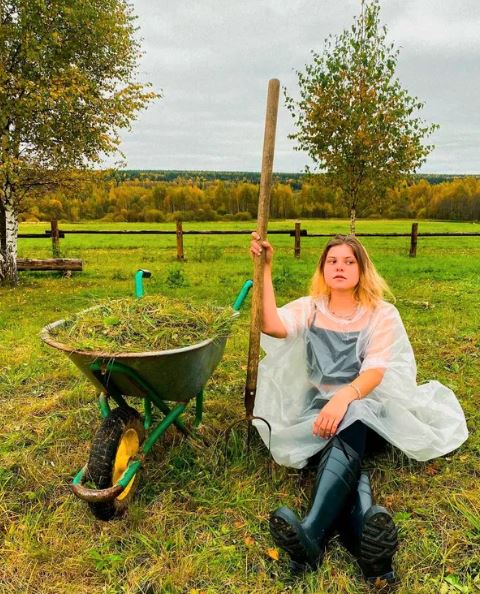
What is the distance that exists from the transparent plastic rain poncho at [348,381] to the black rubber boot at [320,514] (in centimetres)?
24

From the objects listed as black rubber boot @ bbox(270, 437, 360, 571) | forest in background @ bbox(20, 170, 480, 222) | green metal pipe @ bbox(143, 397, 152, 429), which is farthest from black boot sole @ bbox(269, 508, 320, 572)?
forest in background @ bbox(20, 170, 480, 222)

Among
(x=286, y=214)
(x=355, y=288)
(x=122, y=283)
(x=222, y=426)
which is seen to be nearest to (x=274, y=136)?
(x=355, y=288)

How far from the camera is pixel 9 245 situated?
891 centimetres

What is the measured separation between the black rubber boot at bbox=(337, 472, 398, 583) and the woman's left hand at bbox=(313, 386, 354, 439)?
29cm

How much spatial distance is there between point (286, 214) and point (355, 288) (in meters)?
43.9

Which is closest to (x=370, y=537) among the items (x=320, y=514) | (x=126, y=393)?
(x=320, y=514)

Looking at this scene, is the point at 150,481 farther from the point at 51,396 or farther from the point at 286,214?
the point at 286,214

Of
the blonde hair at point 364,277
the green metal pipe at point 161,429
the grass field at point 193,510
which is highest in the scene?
the blonde hair at point 364,277

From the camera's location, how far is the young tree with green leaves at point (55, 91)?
24.8ft

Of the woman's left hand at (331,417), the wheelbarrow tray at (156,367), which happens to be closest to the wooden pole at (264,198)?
the wheelbarrow tray at (156,367)

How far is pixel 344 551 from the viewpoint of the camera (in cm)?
220

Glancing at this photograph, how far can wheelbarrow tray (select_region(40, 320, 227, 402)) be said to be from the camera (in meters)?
2.15

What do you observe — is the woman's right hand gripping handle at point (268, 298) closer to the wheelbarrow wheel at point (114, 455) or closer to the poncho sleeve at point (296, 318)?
the poncho sleeve at point (296, 318)

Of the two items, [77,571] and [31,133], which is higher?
[31,133]
